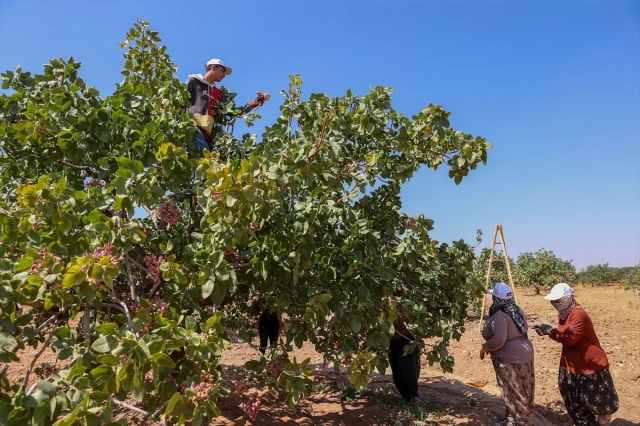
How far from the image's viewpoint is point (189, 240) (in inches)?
139

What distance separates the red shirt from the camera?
4.78 metres

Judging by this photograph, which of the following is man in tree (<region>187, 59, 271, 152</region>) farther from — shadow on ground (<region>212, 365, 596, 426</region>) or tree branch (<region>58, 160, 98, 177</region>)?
shadow on ground (<region>212, 365, 596, 426</region>)

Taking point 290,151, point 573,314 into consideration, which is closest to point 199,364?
point 290,151

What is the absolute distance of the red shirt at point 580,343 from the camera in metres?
4.78

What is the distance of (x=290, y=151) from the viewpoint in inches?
112

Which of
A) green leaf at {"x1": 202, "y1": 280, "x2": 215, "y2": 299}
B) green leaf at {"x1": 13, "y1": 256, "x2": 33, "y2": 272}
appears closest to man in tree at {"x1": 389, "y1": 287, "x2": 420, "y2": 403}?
green leaf at {"x1": 202, "y1": 280, "x2": 215, "y2": 299}

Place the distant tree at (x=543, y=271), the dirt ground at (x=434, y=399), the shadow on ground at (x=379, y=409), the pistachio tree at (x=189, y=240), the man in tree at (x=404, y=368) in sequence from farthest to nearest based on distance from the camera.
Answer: the distant tree at (x=543, y=271) → the man in tree at (x=404, y=368) → the dirt ground at (x=434, y=399) → the shadow on ground at (x=379, y=409) → the pistachio tree at (x=189, y=240)

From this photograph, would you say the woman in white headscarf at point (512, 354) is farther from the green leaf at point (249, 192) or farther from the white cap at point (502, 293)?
the green leaf at point (249, 192)

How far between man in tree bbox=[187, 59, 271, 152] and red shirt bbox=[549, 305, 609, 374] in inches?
151

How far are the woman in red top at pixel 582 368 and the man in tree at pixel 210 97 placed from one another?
11.6 feet

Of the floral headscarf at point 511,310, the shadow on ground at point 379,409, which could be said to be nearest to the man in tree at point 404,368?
the shadow on ground at point 379,409

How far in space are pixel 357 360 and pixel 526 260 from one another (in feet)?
91.2

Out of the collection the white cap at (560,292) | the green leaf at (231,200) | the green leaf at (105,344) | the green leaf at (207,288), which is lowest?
the white cap at (560,292)

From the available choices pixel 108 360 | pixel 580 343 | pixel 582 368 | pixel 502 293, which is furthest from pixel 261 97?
pixel 582 368
